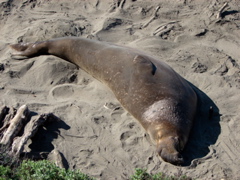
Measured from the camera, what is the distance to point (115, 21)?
26.6 feet

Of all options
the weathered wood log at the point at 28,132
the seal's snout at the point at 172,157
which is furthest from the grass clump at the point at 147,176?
the weathered wood log at the point at 28,132

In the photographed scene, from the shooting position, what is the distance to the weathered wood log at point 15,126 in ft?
15.1

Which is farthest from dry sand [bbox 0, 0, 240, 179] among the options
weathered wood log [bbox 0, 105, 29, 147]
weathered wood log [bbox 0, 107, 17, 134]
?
weathered wood log [bbox 0, 107, 17, 134]

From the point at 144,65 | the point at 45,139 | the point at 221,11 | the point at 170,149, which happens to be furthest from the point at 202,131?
the point at 221,11

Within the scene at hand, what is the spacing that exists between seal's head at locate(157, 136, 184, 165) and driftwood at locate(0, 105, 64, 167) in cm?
126

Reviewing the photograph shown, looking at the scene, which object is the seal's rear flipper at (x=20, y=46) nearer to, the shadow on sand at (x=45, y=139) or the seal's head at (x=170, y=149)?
the shadow on sand at (x=45, y=139)

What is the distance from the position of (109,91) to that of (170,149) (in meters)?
1.69

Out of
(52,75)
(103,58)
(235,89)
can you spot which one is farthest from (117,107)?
(235,89)

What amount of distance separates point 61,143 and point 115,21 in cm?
388

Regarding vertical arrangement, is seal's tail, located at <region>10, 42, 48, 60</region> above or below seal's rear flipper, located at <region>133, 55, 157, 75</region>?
below

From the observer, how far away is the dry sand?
190 inches

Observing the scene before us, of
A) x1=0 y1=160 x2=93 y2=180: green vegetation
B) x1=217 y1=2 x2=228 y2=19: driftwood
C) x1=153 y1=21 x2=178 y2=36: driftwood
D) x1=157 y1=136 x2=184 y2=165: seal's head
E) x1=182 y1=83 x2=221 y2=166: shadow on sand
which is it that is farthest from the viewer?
x1=217 y1=2 x2=228 y2=19: driftwood

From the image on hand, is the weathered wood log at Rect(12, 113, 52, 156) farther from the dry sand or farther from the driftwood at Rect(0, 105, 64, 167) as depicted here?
the dry sand

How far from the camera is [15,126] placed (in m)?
4.78
